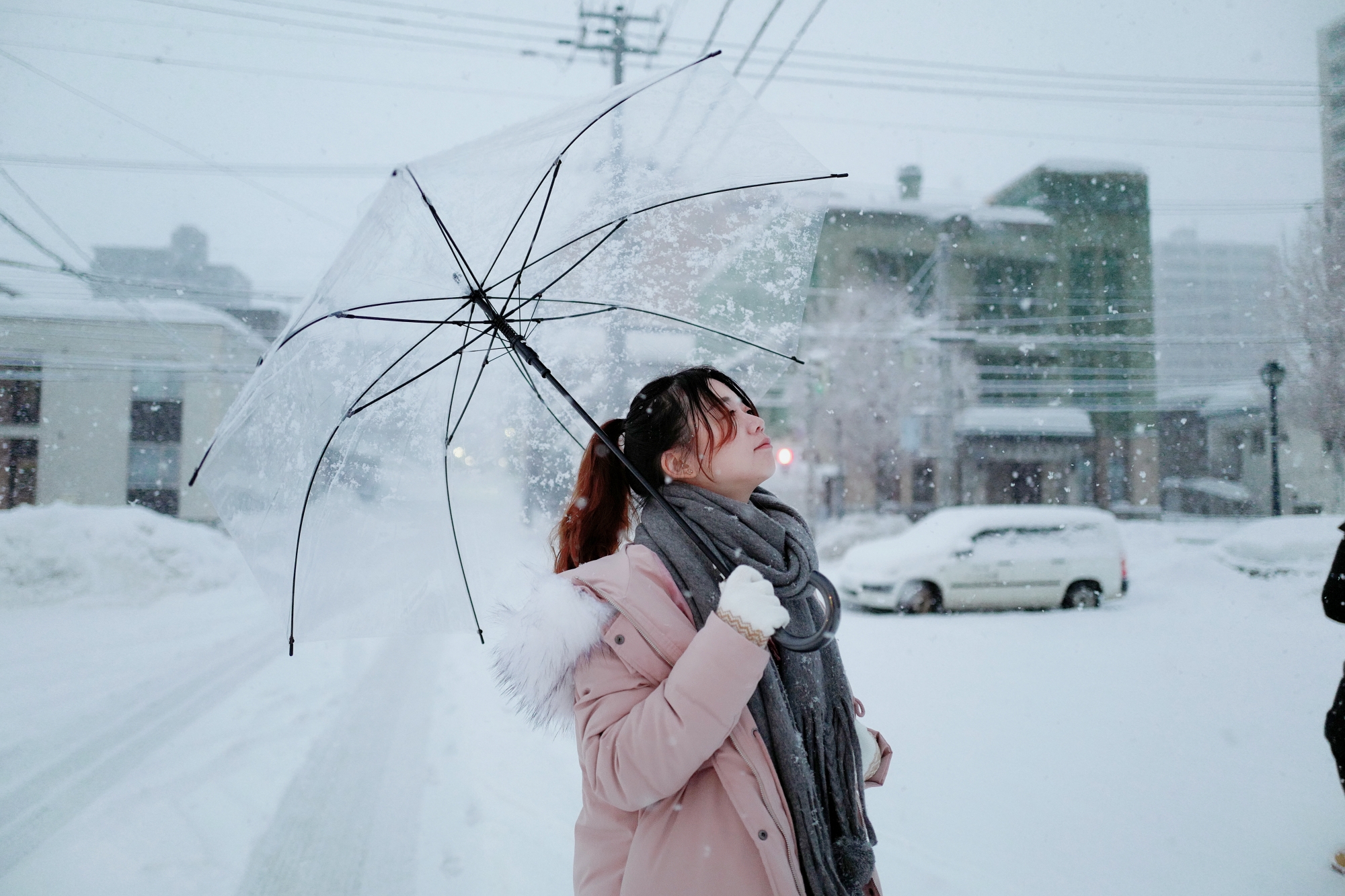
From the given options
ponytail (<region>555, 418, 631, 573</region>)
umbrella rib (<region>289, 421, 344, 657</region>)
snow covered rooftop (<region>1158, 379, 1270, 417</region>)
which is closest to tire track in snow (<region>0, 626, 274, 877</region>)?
umbrella rib (<region>289, 421, 344, 657</region>)

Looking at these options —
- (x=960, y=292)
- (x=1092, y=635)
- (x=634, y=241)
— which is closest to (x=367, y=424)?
(x=634, y=241)

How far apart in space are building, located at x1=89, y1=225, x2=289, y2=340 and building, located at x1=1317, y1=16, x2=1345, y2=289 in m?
16.8

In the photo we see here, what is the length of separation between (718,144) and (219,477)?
5.52 feet

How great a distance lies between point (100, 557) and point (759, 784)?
44.0ft

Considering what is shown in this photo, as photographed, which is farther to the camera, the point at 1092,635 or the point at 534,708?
the point at 1092,635

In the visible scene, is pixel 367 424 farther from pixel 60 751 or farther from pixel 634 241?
pixel 60 751

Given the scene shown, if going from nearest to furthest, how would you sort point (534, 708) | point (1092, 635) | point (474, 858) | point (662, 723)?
point (662, 723), point (534, 708), point (474, 858), point (1092, 635)

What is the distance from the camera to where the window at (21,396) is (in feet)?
38.9

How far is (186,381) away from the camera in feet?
61.1

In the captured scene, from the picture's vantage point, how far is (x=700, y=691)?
3.84 ft

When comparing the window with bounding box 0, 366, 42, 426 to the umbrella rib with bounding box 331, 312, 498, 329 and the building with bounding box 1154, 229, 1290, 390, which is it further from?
the building with bounding box 1154, 229, 1290, 390

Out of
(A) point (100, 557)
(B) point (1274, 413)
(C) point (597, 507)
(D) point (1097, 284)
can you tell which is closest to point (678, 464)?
(C) point (597, 507)

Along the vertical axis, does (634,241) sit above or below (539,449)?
above

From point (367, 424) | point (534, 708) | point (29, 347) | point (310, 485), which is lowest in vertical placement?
point (534, 708)
